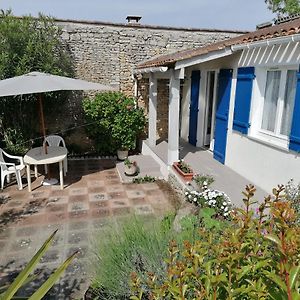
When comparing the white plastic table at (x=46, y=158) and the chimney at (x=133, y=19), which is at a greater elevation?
the chimney at (x=133, y=19)

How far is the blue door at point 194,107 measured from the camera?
9.92m

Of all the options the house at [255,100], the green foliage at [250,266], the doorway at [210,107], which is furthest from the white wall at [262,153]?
the green foliage at [250,266]

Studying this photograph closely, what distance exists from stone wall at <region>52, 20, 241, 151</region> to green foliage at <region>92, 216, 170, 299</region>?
8779mm

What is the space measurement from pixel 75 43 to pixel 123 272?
999 cm

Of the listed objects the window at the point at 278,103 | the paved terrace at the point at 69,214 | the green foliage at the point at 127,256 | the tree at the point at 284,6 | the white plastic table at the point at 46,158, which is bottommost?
the paved terrace at the point at 69,214

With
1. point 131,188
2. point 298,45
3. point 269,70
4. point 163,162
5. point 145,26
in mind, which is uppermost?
point 145,26

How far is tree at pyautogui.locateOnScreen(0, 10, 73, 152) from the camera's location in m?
8.79

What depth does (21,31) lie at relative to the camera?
356 inches

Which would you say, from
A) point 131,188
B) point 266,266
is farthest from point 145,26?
point 266,266

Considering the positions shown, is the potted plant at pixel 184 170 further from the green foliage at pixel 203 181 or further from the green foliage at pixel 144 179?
the green foliage at pixel 144 179

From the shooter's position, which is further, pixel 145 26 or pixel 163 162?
pixel 145 26

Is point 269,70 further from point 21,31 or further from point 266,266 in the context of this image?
point 21,31

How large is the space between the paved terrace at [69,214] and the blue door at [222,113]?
2079 millimetres

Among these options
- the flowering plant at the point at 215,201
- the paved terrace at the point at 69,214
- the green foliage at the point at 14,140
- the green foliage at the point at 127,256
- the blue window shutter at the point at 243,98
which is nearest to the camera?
the green foliage at the point at 127,256
